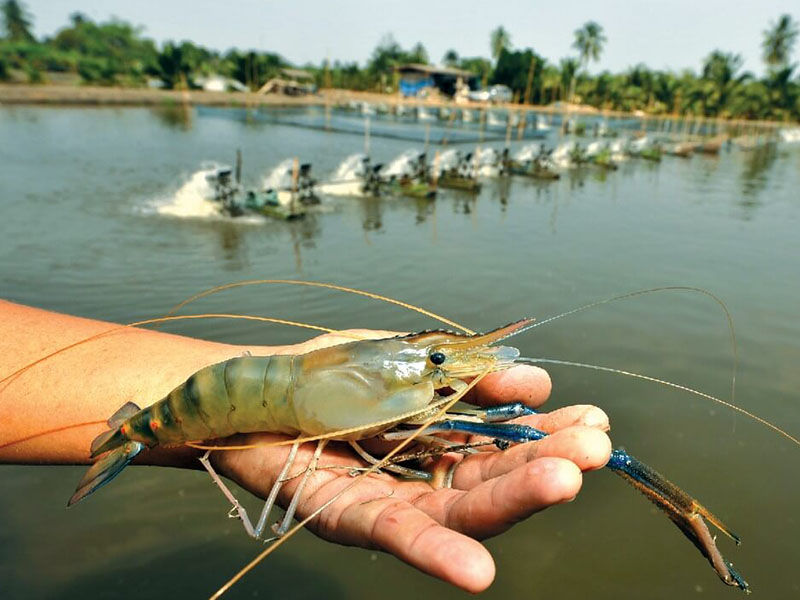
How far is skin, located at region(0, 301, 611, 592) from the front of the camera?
209 cm

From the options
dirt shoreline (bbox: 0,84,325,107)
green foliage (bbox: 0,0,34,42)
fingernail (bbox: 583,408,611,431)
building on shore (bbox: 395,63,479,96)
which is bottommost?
fingernail (bbox: 583,408,611,431)

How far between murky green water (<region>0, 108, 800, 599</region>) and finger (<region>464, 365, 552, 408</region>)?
2.09 meters

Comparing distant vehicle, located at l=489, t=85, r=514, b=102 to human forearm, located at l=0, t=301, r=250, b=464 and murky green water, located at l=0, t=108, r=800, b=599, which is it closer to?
murky green water, located at l=0, t=108, r=800, b=599

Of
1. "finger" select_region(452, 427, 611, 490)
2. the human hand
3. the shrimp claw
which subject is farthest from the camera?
the shrimp claw

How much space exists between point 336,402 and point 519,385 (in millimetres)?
1293

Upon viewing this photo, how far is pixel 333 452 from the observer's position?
3.12 metres

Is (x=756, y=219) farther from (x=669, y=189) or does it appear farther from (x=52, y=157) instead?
(x=52, y=157)

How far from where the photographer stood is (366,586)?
4.41m

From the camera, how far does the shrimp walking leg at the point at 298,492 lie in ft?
8.48

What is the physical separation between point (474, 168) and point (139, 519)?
22.6 m

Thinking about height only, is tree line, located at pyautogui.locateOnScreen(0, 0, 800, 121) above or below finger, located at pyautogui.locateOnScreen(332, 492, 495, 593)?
above

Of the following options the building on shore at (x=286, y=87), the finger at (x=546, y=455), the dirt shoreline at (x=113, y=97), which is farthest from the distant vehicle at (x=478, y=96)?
the finger at (x=546, y=455)

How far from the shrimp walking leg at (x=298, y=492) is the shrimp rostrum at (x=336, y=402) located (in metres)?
0.01

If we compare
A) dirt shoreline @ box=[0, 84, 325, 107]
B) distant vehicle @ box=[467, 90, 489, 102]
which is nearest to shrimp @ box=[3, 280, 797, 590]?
dirt shoreline @ box=[0, 84, 325, 107]
